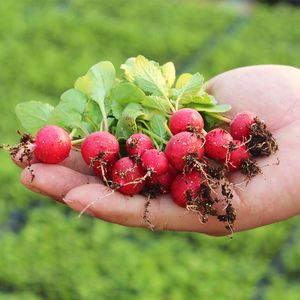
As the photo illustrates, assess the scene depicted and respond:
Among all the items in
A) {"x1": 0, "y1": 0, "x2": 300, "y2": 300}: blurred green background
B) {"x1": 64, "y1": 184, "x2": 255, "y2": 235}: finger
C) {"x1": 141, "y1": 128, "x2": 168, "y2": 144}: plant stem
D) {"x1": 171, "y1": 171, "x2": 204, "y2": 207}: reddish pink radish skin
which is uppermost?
{"x1": 141, "y1": 128, "x2": 168, "y2": 144}: plant stem

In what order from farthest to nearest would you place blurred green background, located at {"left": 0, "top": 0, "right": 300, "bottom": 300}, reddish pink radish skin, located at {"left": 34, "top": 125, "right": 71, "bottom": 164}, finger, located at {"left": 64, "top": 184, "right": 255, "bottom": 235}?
blurred green background, located at {"left": 0, "top": 0, "right": 300, "bottom": 300} < reddish pink radish skin, located at {"left": 34, "top": 125, "right": 71, "bottom": 164} < finger, located at {"left": 64, "top": 184, "right": 255, "bottom": 235}

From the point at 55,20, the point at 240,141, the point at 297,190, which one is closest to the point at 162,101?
the point at 240,141

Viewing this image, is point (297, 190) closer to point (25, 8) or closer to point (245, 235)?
point (245, 235)

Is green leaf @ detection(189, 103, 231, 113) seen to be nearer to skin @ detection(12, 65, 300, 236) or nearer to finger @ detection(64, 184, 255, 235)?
skin @ detection(12, 65, 300, 236)

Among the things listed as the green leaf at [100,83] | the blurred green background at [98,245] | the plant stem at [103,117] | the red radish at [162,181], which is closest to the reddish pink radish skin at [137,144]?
the red radish at [162,181]

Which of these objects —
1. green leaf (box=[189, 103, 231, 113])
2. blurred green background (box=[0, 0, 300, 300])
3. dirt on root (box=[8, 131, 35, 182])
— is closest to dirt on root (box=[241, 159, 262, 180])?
green leaf (box=[189, 103, 231, 113])

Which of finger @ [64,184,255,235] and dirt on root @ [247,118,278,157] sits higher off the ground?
dirt on root @ [247,118,278,157]

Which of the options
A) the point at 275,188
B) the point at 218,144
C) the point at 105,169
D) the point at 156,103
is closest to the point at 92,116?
the point at 156,103
